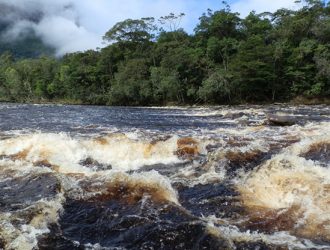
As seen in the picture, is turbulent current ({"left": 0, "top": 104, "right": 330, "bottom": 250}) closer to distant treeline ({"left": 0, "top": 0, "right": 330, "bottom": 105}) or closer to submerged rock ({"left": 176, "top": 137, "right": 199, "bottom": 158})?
submerged rock ({"left": 176, "top": 137, "right": 199, "bottom": 158})

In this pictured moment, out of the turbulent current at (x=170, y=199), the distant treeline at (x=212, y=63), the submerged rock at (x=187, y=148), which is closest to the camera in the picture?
the turbulent current at (x=170, y=199)

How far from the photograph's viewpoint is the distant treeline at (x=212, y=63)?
4991 centimetres

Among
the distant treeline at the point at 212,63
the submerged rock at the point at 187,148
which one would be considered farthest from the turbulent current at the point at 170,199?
the distant treeline at the point at 212,63

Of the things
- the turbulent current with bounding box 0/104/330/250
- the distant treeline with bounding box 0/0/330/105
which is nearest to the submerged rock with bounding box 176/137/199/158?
the turbulent current with bounding box 0/104/330/250

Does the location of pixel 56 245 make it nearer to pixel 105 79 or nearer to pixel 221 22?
pixel 221 22

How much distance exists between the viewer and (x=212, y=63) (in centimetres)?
5700

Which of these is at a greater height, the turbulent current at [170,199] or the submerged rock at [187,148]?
the submerged rock at [187,148]

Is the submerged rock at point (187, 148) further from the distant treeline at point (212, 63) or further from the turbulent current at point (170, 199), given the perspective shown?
the distant treeline at point (212, 63)

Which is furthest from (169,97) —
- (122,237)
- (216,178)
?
(122,237)

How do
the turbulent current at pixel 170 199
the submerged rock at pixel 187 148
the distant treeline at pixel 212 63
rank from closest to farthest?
the turbulent current at pixel 170 199 < the submerged rock at pixel 187 148 < the distant treeline at pixel 212 63

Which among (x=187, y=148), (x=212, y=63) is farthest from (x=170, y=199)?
(x=212, y=63)

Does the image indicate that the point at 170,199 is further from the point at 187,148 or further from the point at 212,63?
the point at 212,63

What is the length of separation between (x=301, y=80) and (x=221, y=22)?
19076mm

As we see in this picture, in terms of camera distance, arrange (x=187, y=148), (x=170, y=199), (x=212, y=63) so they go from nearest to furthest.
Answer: (x=170, y=199) → (x=187, y=148) → (x=212, y=63)
